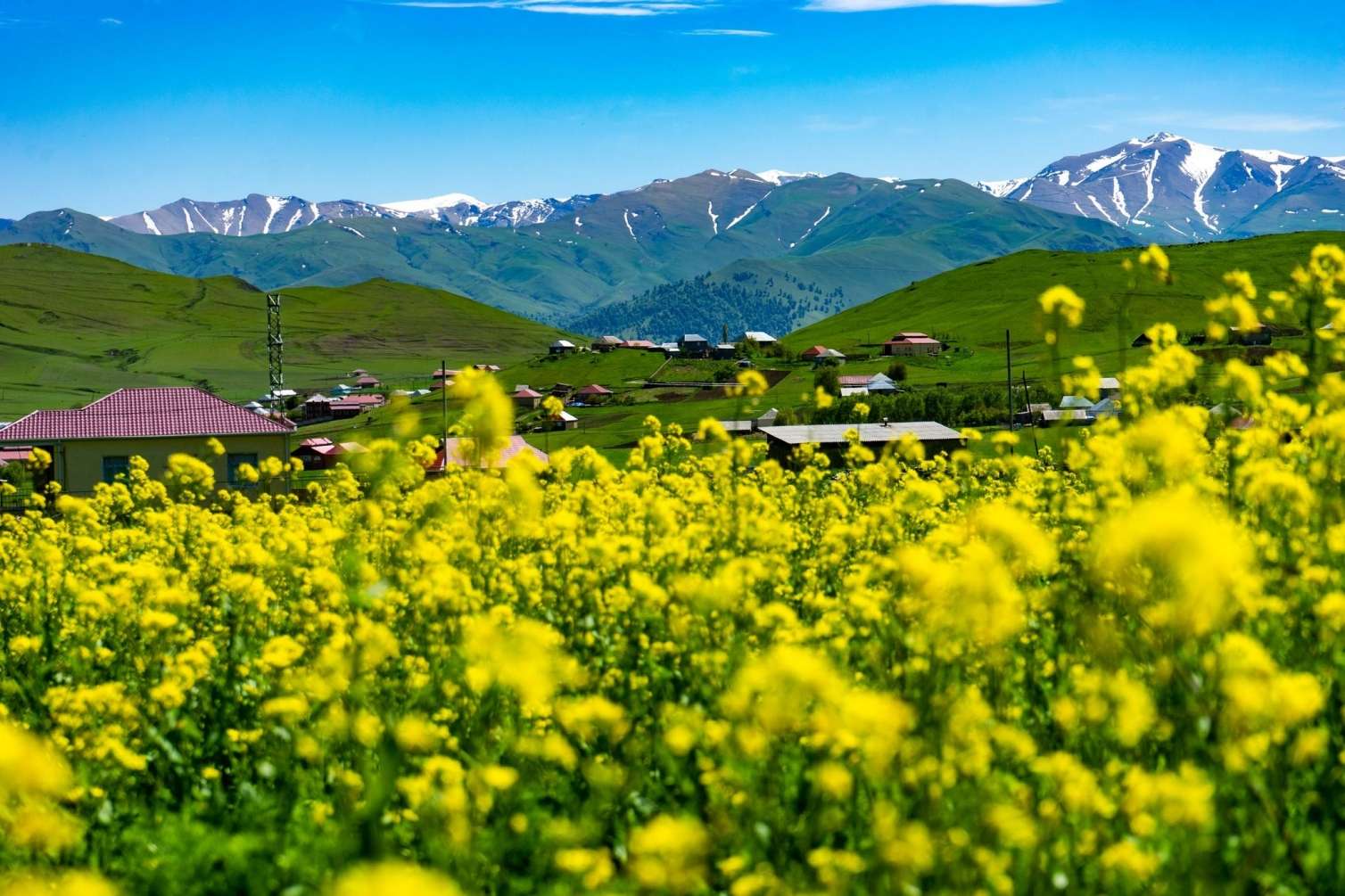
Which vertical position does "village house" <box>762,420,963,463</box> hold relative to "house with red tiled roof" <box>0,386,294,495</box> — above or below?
below

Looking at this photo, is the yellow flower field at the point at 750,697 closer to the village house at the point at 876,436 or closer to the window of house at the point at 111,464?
the window of house at the point at 111,464

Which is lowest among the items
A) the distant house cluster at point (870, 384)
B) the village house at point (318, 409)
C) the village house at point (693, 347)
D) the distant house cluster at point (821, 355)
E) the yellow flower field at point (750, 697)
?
the village house at point (318, 409)

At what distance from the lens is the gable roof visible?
53125 mm

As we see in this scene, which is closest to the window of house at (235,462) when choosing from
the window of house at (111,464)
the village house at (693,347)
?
Answer: the window of house at (111,464)

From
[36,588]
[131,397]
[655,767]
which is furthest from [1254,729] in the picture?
[131,397]

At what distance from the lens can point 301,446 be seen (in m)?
95.4

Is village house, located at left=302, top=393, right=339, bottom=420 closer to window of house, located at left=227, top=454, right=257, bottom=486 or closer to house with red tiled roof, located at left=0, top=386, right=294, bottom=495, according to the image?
house with red tiled roof, located at left=0, top=386, right=294, bottom=495

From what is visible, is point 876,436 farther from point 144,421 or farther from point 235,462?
point 144,421

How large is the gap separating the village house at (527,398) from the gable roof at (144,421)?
285 feet

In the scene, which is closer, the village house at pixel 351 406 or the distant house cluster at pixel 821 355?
the village house at pixel 351 406

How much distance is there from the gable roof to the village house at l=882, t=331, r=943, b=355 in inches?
5129

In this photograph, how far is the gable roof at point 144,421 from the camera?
174ft

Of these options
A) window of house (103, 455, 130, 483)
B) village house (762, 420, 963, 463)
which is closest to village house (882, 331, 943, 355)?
village house (762, 420, 963, 463)

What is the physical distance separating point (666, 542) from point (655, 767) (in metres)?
1.74
